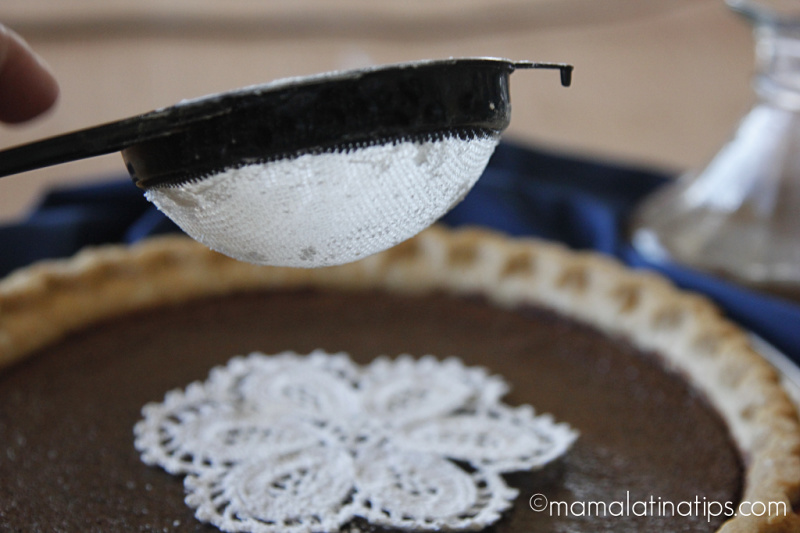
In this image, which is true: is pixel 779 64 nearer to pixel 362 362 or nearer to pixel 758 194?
pixel 758 194

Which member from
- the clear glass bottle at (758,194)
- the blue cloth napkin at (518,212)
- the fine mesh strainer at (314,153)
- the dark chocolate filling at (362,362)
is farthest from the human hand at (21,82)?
the clear glass bottle at (758,194)

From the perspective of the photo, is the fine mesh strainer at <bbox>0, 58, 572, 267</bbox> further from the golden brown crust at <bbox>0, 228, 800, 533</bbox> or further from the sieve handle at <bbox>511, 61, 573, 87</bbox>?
the golden brown crust at <bbox>0, 228, 800, 533</bbox>

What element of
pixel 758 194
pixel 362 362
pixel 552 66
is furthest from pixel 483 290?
pixel 552 66

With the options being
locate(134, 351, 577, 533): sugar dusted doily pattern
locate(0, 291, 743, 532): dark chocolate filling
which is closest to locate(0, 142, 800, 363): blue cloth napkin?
locate(0, 291, 743, 532): dark chocolate filling

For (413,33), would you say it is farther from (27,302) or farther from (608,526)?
(608,526)

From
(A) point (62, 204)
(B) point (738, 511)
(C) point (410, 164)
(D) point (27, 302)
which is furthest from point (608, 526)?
(A) point (62, 204)

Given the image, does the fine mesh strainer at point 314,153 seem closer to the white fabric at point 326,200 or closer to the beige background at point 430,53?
the white fabric at point 326,200
